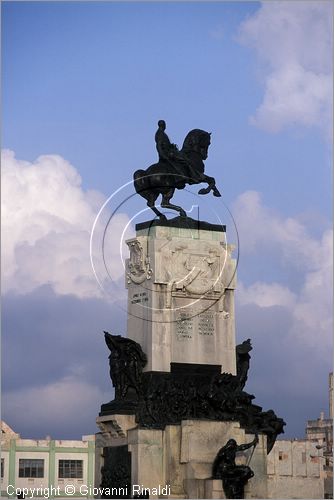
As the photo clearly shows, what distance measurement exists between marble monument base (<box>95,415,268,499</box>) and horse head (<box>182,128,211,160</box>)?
352 inches

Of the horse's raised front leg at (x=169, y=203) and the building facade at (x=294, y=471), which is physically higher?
the horse's raised front leg at (x=169, y=203)

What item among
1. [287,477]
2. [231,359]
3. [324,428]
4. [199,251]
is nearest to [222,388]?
[231,359]

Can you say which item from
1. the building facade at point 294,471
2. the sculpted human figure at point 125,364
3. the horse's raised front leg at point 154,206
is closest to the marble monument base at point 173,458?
the sculpted human figure at point 125,364

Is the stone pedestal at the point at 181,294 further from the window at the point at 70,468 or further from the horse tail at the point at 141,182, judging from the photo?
the window at the point at 70,468

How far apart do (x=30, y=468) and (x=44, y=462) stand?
955mm

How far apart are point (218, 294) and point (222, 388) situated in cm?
301

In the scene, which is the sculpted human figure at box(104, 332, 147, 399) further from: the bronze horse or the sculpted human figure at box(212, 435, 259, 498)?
the bronze horse

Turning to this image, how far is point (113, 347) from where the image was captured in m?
45.9

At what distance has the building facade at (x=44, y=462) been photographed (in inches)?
3541

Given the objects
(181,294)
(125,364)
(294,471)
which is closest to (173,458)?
(125,364)

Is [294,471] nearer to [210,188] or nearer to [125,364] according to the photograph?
[210,188]

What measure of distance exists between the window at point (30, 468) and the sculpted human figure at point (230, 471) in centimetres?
4815

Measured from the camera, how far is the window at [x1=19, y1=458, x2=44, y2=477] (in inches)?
3578

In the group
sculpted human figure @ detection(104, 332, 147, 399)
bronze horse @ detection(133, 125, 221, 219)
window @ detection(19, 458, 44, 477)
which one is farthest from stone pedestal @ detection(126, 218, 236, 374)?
window @ detection(19, 458, 44, 477)
